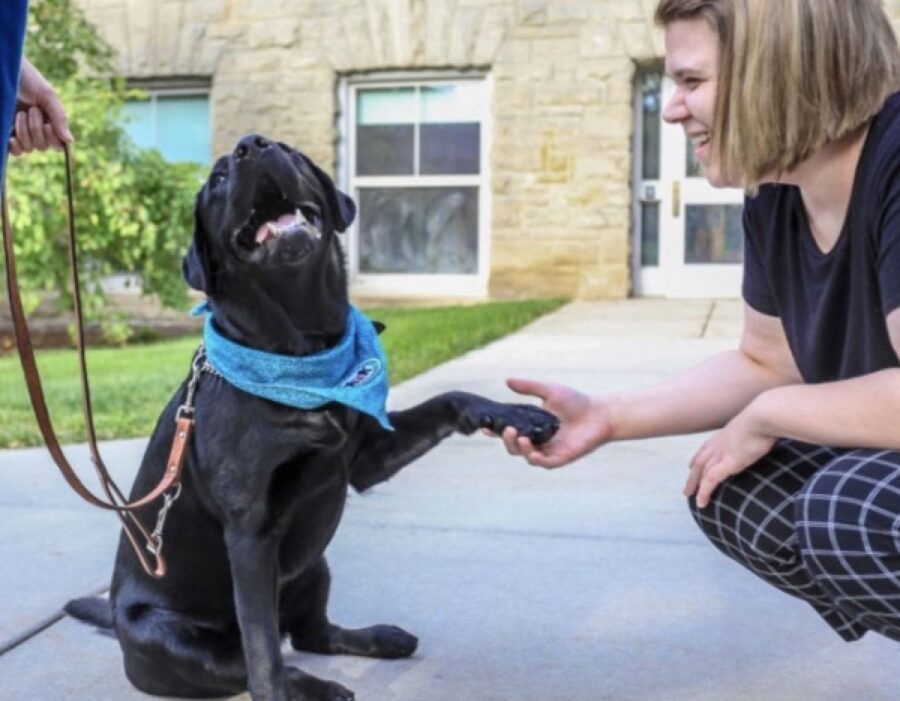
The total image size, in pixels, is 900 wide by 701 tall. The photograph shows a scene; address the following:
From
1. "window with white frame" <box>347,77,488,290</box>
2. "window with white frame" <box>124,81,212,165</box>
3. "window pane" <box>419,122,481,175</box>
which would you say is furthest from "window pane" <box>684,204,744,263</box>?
"window with white frame" <box>124,81,212,165</box>

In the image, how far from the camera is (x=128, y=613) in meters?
2.30

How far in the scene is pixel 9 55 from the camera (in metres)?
1.64

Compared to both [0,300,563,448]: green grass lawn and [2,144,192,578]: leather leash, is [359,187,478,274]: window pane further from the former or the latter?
[2,144,192,578]: leather leash

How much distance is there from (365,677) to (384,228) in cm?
860

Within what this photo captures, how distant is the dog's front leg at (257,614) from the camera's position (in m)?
2.12

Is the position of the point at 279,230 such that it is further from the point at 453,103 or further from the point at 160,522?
the point at 453,103

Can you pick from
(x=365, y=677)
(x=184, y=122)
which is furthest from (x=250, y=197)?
(x=184, y=122)

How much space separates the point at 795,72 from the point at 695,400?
2.46 feet

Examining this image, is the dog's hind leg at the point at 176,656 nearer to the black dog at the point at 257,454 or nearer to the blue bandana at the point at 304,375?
the black dog at the point at 257,454

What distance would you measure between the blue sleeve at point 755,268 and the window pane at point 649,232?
807 cm

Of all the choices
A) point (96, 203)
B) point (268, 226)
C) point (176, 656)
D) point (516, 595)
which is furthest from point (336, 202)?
point (96, 203)

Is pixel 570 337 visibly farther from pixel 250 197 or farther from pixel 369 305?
pixel 250 197

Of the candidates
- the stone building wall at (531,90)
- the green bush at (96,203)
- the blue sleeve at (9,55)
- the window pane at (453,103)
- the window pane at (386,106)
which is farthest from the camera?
the window pane at (386,106)

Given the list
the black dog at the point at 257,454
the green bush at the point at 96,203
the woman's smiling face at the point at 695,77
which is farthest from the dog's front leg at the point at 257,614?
the green bush at the point at 96,203
